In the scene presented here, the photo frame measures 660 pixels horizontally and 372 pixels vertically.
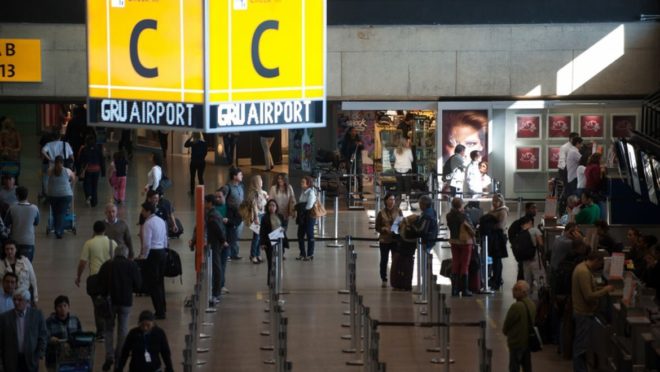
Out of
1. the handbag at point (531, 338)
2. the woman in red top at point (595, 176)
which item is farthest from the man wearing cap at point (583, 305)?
the woman in red top at point (595, 176)

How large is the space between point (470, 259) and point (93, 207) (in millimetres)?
11599

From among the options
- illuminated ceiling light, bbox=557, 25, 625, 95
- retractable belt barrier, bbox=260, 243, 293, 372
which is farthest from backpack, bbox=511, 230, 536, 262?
illuminated ceiling light, bbox=557, 25, 625, 95

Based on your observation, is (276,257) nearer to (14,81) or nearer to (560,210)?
(560,210)

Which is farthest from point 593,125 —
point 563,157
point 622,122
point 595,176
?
point 595,176

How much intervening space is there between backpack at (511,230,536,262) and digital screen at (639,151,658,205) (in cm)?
286

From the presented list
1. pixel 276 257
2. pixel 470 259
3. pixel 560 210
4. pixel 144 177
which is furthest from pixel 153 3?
pixel 144 177

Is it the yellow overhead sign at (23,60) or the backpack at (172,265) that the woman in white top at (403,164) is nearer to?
the yellow overhead sign at (23,60)

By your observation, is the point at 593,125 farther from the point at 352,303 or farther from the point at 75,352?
the point at 75,352

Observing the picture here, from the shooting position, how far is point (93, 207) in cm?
3122

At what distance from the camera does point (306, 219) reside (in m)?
24.9

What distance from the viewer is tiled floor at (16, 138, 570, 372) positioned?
59.6 ft

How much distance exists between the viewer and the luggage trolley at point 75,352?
53.2 feet

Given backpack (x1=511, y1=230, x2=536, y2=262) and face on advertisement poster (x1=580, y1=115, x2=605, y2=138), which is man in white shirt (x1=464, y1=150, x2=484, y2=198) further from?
backpack (x1=511, y1=230, x2=536, y2=262)

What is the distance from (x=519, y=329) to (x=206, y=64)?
4.92 metres
